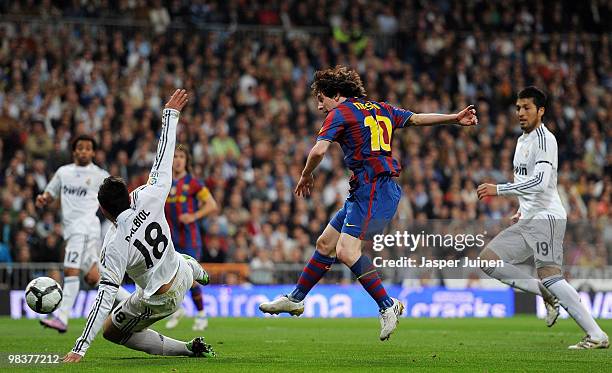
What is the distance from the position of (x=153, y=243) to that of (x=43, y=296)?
5.42ft

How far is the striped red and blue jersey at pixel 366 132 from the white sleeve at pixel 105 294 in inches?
100

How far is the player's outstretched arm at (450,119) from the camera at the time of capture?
10.7 metres

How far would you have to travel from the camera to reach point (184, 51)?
2584 centimetres

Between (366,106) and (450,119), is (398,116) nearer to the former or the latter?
(366,106)

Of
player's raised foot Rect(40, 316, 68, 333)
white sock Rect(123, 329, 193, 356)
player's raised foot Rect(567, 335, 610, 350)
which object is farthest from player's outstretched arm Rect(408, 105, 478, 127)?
player's raised foot Rect(40, 316, 68, 333)

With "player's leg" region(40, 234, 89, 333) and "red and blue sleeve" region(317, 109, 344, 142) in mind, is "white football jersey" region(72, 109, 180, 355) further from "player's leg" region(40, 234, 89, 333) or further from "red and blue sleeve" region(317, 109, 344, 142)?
"player's leg" region(40, 234, 89, 333)

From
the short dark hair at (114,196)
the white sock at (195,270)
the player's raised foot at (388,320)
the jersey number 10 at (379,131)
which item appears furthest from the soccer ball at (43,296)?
the jersey number 10 at (379,131)

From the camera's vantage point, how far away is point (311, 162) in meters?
9.95

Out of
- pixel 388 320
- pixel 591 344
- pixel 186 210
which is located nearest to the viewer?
pixel 388 320

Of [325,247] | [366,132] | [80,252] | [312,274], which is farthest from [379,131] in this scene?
[80,252]

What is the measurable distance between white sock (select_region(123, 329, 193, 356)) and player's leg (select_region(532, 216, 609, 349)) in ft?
13.7

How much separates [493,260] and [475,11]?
1928 centimetres

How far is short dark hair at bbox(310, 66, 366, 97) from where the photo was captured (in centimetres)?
1071

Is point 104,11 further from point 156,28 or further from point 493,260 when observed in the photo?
point 493,260
